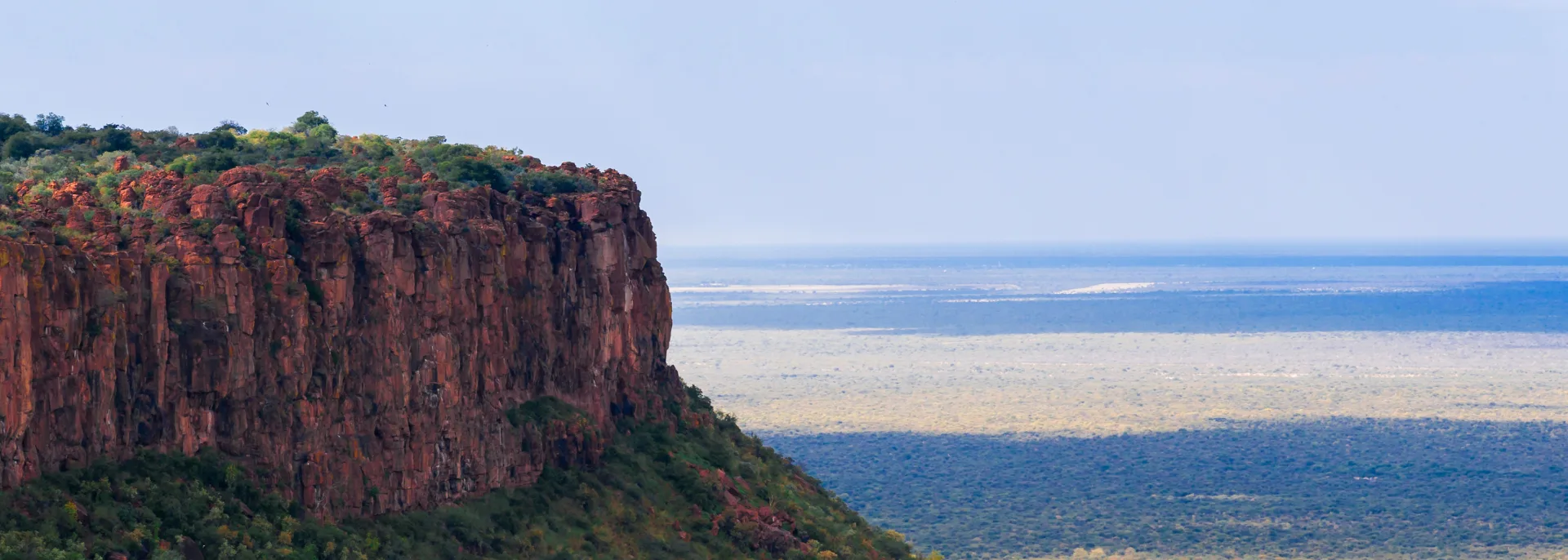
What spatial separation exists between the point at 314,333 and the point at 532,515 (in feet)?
29.8

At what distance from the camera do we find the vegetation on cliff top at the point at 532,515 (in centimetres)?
3647

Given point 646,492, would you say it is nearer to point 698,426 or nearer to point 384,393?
point 698,426

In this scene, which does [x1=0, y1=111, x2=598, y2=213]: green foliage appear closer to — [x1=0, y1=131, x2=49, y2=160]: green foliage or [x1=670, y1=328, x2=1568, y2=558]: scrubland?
[x1=0, y1=131, x2=49, y2=160]: green foliage

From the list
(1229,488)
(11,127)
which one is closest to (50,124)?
(11,127)

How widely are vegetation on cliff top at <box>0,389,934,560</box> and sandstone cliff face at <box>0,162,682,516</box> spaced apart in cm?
51

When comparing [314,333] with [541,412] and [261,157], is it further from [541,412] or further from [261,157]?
[261,157]

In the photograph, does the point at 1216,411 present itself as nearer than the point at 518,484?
No

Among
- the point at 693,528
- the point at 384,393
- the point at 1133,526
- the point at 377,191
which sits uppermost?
the point at 377,191

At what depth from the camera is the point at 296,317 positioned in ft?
136

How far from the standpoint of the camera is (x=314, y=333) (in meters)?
42.4

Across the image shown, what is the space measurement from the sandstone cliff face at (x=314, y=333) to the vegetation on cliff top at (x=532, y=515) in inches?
19.9

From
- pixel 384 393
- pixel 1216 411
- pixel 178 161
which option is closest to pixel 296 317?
pixel 384 393

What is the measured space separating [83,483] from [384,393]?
27.7ft

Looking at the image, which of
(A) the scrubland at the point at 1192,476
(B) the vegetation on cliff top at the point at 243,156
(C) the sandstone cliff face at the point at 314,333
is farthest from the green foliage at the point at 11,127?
(A) the scrubland at the point at 1192,476
